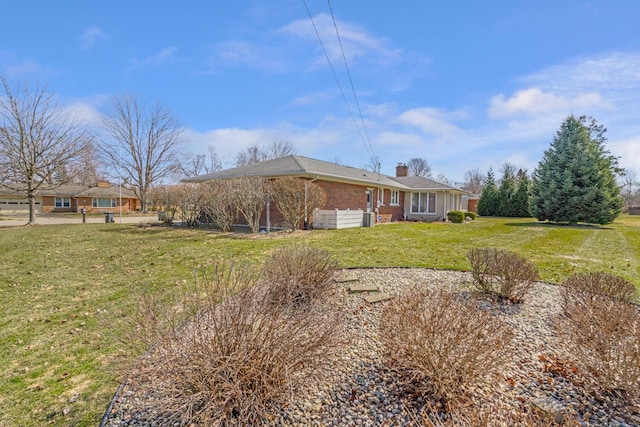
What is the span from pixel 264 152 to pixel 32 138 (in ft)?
107

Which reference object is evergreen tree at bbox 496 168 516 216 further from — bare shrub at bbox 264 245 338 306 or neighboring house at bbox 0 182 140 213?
neighboring house at bbox 0 182 140 213

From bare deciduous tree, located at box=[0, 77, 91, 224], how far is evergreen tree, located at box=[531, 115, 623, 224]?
3270 centimetres

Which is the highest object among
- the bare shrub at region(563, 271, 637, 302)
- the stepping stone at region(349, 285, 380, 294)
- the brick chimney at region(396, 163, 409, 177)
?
the brick chimney at region(396, 163, 409, 177)

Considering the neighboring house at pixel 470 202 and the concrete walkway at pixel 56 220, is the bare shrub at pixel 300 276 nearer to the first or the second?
the concrete walkway at pixel 56 220

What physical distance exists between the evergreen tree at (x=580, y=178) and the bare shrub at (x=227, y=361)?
24.7m

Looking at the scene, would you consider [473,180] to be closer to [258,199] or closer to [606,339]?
[258,199]

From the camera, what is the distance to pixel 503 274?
4457 mm

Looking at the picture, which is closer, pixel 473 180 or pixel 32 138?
pixel 32 138

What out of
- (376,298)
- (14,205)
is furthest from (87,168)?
(376,298)

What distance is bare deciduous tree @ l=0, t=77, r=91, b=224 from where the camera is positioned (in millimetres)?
18797

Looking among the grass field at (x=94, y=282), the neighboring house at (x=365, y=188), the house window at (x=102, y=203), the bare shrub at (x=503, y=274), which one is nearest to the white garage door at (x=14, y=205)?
the house window at (x=102, y=203)

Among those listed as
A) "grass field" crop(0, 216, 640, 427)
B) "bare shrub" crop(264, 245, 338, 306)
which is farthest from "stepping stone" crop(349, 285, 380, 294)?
"grass field" crop(0, 216, 640, 427)

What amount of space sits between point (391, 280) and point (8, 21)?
15.4m

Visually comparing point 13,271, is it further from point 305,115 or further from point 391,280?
A: point 305,115
